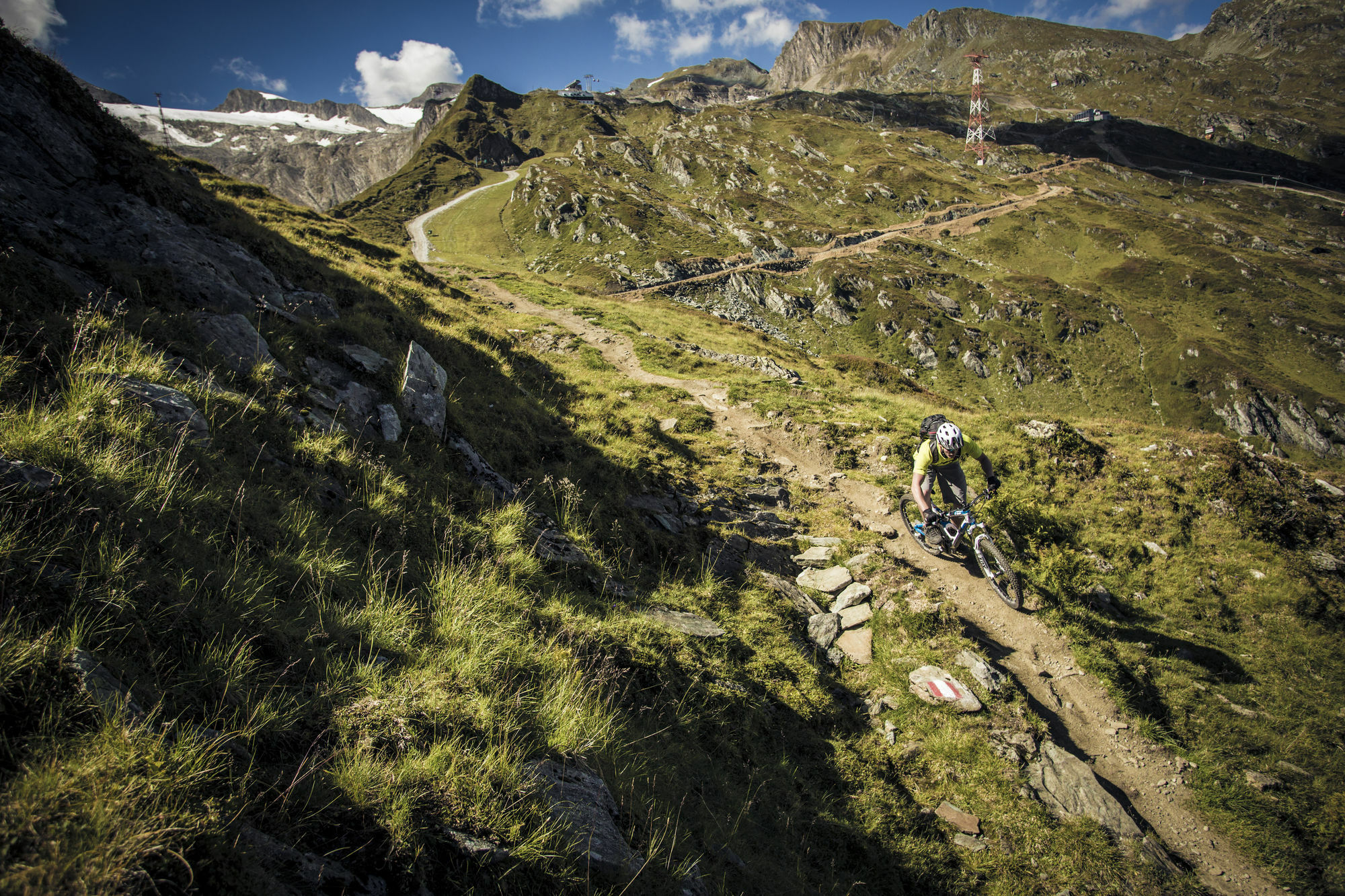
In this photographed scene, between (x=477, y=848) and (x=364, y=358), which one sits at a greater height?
(x=364, y=358)

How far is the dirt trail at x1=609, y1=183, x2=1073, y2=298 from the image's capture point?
117294 mm

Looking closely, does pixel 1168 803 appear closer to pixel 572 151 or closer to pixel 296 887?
pixel 296 887

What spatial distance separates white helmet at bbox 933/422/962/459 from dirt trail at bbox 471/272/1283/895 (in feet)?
7.97

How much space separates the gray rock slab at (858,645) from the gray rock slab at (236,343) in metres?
10.4

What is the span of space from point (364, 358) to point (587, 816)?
31.1ft

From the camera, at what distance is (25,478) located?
3617mm

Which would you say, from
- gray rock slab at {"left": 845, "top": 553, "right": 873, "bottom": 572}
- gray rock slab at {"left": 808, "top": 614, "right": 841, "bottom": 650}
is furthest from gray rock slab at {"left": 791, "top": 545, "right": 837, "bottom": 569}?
gray rock slab at {"left": 808, "top": 614, "right": 841, "bottom": 650}

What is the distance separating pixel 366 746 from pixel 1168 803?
385 inches

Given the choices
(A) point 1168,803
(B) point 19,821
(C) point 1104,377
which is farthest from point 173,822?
(C) point 1104,377

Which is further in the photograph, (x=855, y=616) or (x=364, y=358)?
(x=364, y=358)

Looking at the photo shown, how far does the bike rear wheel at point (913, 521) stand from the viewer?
36.5 feet

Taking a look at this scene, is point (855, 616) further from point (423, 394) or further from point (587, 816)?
point (423, 394)

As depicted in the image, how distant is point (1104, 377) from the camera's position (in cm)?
11894

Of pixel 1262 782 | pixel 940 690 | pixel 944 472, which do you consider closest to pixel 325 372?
pixel 940 690
